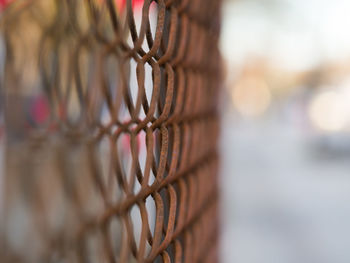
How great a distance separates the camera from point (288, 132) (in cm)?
1374

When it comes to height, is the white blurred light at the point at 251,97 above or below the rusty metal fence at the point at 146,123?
below

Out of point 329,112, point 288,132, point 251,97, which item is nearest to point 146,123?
point 329,112

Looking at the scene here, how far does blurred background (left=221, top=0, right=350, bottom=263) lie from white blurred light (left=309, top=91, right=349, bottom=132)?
0.03 metres

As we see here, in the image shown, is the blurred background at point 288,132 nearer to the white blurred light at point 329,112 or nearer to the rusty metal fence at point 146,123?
the white blurred light at point 329,112

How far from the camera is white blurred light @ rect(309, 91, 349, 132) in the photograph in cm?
916

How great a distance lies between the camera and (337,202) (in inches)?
182

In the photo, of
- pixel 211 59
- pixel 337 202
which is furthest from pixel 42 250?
pixel 337 202

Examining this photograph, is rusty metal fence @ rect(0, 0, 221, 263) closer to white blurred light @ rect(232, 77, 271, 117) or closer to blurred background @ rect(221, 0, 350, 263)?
blurred background @ rect(221, 0, 350, 263)

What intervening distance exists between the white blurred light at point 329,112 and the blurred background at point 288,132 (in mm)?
30

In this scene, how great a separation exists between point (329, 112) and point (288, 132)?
3.76 metres

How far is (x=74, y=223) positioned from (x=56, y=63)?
741mm

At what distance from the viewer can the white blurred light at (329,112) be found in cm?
916

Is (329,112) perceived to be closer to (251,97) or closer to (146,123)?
(251,97)

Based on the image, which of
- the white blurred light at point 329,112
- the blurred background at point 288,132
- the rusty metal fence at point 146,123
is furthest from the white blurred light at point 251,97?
the rusty metal fence at point 146,123
